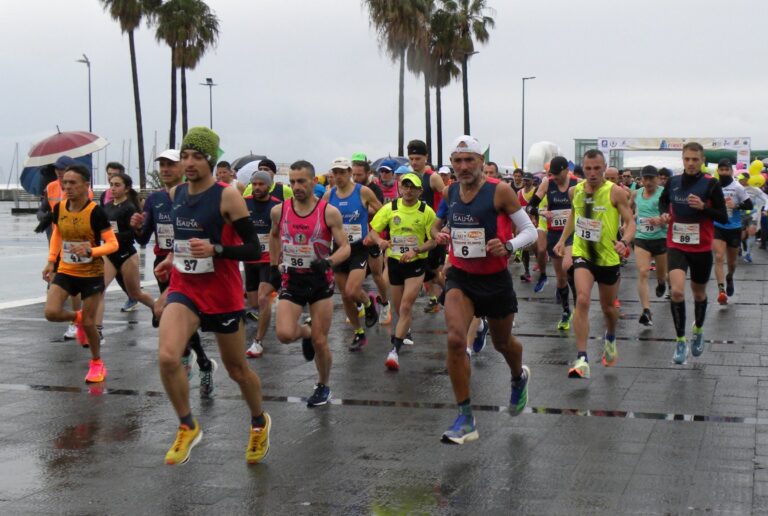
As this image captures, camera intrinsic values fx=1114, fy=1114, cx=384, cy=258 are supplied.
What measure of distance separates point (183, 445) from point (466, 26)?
4562 cm

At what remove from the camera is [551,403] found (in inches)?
316

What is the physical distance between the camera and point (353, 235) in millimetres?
10930

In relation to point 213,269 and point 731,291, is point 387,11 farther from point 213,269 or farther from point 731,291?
point 213,269

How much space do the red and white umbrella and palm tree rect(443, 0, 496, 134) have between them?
A: 33.2 metres

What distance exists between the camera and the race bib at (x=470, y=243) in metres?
6.99

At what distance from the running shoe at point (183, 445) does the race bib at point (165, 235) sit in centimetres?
355

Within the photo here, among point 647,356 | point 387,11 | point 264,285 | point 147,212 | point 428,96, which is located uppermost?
point 387,11

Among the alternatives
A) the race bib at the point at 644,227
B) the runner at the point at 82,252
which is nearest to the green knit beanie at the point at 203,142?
the runner at the point at 82,252

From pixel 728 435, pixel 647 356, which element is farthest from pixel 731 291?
pixel 728 435

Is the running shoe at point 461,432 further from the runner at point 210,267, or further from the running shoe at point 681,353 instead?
the running shoe at point 681,353

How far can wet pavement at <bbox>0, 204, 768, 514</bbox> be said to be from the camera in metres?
5.42

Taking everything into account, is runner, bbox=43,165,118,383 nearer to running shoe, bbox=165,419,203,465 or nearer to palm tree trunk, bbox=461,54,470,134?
running shoe, bbox=165,419,203,465

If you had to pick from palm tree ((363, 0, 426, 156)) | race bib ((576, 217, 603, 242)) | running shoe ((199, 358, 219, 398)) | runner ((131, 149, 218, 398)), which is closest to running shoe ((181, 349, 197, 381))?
runner ((131, 149, 218, 398))

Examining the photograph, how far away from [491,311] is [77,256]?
3739mm
